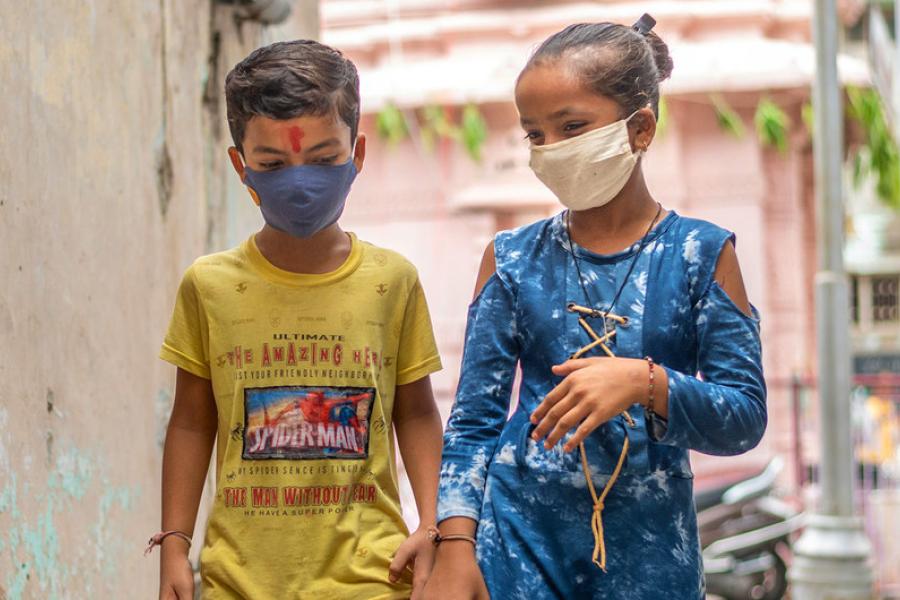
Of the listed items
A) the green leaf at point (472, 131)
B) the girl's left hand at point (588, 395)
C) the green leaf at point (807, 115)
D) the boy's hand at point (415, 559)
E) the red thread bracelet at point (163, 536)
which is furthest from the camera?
the green leaf at point (472, 131)

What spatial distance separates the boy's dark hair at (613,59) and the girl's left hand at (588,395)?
0.50 metres

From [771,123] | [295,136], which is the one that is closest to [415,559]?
[295,136]

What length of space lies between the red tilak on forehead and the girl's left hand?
639 mm

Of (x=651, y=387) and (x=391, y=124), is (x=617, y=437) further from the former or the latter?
(x=391, y=124)

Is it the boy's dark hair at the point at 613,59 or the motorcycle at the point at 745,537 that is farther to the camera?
the motorcycle at the point at 745,537

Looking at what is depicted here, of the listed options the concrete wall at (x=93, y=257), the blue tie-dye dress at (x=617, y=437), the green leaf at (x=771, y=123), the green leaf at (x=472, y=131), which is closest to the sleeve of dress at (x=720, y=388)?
the blue tie-dye dress at (x=617, y=437)

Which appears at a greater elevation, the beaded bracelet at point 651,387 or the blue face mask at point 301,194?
the blue face mask at point 301,194

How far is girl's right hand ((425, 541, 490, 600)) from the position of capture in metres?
2.43

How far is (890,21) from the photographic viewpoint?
27516 millimetres

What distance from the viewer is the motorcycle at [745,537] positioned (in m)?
10.9

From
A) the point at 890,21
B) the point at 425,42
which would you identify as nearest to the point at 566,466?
the point at 425,42

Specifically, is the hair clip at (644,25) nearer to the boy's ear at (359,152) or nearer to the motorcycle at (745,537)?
the boy's ear at (359,152)

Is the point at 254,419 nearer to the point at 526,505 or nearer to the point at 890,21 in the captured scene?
the point at 526,505

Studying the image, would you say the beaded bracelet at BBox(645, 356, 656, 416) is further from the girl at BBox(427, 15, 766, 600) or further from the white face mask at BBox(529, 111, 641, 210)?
the white face mask at BBox(529, 111, 641, 210)
